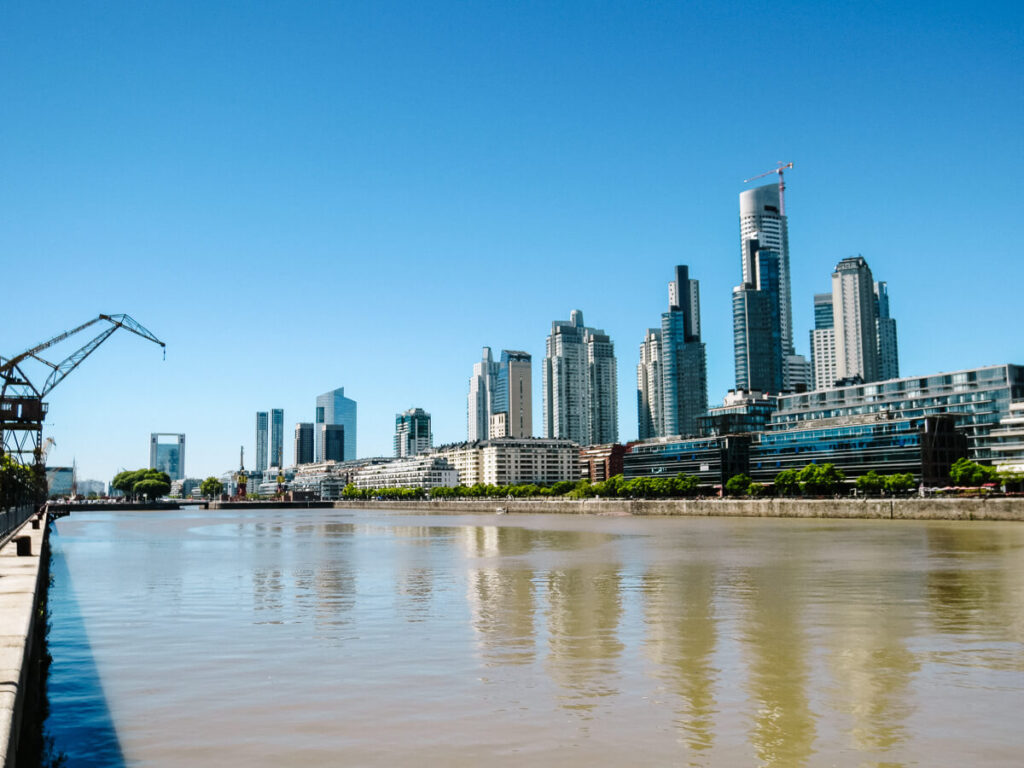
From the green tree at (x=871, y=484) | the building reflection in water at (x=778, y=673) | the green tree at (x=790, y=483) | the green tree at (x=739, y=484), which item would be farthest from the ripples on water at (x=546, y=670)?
the green tree at (x=739, y=484)

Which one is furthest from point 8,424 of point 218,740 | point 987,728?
point 987,728

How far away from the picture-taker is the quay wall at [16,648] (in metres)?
11.8

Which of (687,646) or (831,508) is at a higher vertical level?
(687,646)

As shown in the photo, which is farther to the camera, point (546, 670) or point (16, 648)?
point (546, 670)

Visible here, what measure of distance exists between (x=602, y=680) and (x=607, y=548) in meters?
49.1

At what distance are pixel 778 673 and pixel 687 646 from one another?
3653 millimetres

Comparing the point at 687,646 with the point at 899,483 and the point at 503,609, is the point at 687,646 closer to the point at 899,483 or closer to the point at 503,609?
the point at 503,609

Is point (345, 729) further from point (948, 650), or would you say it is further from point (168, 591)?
point (168, 591)

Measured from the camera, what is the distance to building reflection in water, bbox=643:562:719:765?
52.3 ft

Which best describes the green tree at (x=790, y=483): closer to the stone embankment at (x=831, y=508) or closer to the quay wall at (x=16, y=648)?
the stone embankment at (x=831, y=508)

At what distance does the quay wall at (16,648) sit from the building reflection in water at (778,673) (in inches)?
405

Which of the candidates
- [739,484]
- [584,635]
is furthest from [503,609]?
[739,484]

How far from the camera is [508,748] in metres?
14.6

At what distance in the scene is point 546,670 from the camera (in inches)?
802
